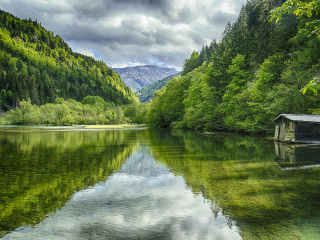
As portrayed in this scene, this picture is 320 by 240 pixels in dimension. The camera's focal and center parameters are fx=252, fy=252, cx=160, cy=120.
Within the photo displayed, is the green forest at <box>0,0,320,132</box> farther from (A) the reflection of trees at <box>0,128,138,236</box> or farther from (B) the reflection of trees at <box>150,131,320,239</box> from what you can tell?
(A) the reflection of trees at <box>0,128,138,236</box>

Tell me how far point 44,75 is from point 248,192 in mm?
207665

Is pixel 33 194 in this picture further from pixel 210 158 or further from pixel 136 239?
pixel 210 158

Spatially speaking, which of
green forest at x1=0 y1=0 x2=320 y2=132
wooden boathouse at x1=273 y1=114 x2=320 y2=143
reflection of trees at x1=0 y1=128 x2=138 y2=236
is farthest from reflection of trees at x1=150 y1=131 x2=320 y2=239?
wooden boathouse at x1=273 y1=114 x2=320 y2=143

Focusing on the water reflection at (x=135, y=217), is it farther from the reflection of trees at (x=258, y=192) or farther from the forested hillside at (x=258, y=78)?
the forested hillside at (x=258, y=78)

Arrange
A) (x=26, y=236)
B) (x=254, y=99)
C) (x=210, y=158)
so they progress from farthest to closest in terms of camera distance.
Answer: (x=254, y=99) → (x=210, y=158) → (x=26, y=236)

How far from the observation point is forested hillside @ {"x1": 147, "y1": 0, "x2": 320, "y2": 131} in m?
29.7

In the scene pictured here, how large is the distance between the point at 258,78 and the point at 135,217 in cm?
3834

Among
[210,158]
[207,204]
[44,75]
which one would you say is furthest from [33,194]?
[44,75]

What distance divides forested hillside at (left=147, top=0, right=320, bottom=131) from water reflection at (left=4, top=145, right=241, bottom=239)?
17667 millimetres

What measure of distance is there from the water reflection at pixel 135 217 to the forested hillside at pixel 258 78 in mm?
17667

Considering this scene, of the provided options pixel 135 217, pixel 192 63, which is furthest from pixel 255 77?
pixel 192 63

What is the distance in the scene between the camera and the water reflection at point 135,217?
5859mm

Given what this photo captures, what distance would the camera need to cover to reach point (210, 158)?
1725cm

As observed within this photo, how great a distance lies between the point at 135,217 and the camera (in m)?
6.97
